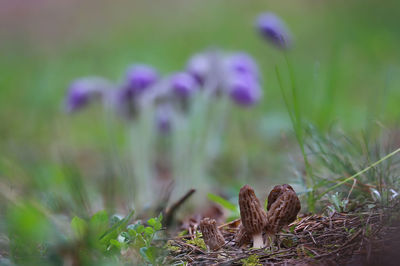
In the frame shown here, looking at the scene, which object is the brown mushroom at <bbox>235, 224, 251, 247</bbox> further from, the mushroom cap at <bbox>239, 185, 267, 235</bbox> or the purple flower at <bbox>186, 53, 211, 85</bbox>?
the purple flower at <bbox>186, 53, 211, 85</bbox>

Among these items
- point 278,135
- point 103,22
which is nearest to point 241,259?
point 278,135

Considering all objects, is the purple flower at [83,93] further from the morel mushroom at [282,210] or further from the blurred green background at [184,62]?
the morel mushroom at [282,210]

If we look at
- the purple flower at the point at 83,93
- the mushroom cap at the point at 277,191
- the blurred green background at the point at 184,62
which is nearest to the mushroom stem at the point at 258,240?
the mushroom cap at the point at 277,191

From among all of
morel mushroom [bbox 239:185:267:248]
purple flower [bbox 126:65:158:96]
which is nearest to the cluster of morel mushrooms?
morel mushroom [bbox 239:185:267:248]

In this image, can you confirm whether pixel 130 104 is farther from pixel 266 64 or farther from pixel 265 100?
pixel 266 64

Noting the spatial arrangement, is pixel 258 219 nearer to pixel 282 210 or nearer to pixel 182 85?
pixel 282 210

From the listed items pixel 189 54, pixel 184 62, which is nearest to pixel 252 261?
pixel 184 62
